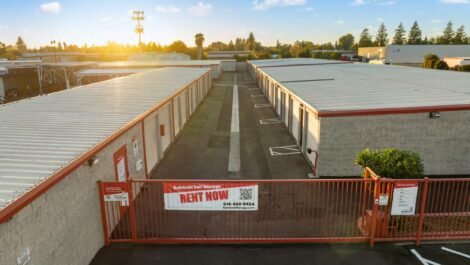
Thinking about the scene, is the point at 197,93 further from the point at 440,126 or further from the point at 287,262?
the point at 287,262

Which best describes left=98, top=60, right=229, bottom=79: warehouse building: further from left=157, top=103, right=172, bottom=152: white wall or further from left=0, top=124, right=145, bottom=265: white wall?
left=0, top=124, right=145, bottom=265: white wall

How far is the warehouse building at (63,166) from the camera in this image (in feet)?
22.3

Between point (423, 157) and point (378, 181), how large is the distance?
6.89 metres

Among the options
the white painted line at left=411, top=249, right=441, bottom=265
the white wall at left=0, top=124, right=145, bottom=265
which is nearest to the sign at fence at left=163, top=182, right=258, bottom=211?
the white wall at left=0, top=124, right=145, bottom=265

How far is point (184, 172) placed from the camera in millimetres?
16141

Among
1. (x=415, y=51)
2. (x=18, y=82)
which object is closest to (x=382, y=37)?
(x=415, y=51)

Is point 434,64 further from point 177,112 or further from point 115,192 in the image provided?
point 115,192

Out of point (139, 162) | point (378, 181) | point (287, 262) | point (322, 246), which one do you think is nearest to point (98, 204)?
point (139, 162)

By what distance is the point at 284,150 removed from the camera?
63.6ft

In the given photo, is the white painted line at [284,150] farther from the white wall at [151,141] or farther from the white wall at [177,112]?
the white wall at [177,112]

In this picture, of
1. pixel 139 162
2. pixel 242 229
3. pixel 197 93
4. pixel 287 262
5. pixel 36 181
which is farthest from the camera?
pixel 197 93

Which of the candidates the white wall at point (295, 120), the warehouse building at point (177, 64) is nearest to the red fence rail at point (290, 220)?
the white wall at point (295, 120)

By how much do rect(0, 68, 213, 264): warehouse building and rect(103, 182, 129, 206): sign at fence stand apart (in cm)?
30

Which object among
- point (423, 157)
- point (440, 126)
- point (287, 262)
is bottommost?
point (287, 262)
